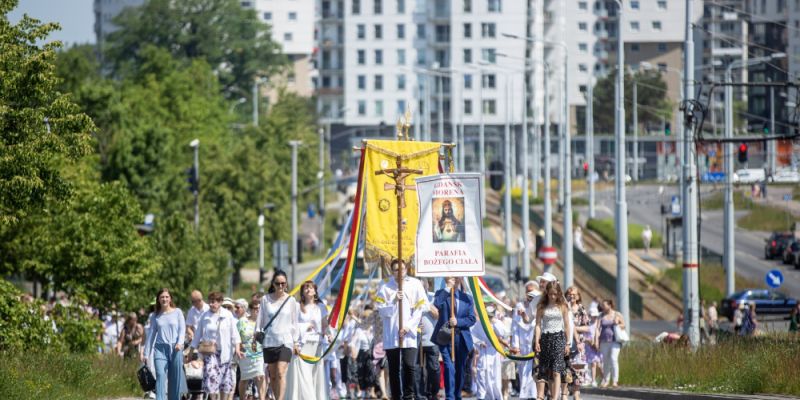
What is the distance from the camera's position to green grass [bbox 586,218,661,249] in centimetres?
9125

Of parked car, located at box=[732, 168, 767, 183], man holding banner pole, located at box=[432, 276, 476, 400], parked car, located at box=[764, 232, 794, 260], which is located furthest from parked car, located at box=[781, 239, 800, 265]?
man holding banner pole, located at box=[432, 276, 476, 400]

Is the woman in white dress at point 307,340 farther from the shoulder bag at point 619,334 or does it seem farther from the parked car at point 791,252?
the parked car at point 791,252

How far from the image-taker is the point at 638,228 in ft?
315

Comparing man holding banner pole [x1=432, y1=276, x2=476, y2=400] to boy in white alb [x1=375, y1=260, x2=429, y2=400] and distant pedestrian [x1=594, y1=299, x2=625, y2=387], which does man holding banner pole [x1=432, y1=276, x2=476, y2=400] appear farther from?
distant pedestrian [x1=594, y1=299, x2=625, y2=387]

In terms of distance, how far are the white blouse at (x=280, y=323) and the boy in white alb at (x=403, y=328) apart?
1.20 metres

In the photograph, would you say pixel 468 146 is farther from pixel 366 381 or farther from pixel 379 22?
pixel 366 381

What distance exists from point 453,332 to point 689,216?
719 inches

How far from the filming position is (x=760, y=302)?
213 feet

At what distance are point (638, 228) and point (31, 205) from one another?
219 feet

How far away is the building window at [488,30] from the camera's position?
168125 millimetres

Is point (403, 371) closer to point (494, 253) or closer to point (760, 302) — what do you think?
point (760, 302)

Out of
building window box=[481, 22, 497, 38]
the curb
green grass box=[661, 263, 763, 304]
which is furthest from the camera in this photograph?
building window box=[481, 22, 497, 38]

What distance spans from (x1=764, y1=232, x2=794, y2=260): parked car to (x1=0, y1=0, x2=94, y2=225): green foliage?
56.5 m

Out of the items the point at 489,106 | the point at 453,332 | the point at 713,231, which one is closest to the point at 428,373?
the point at 453,332
